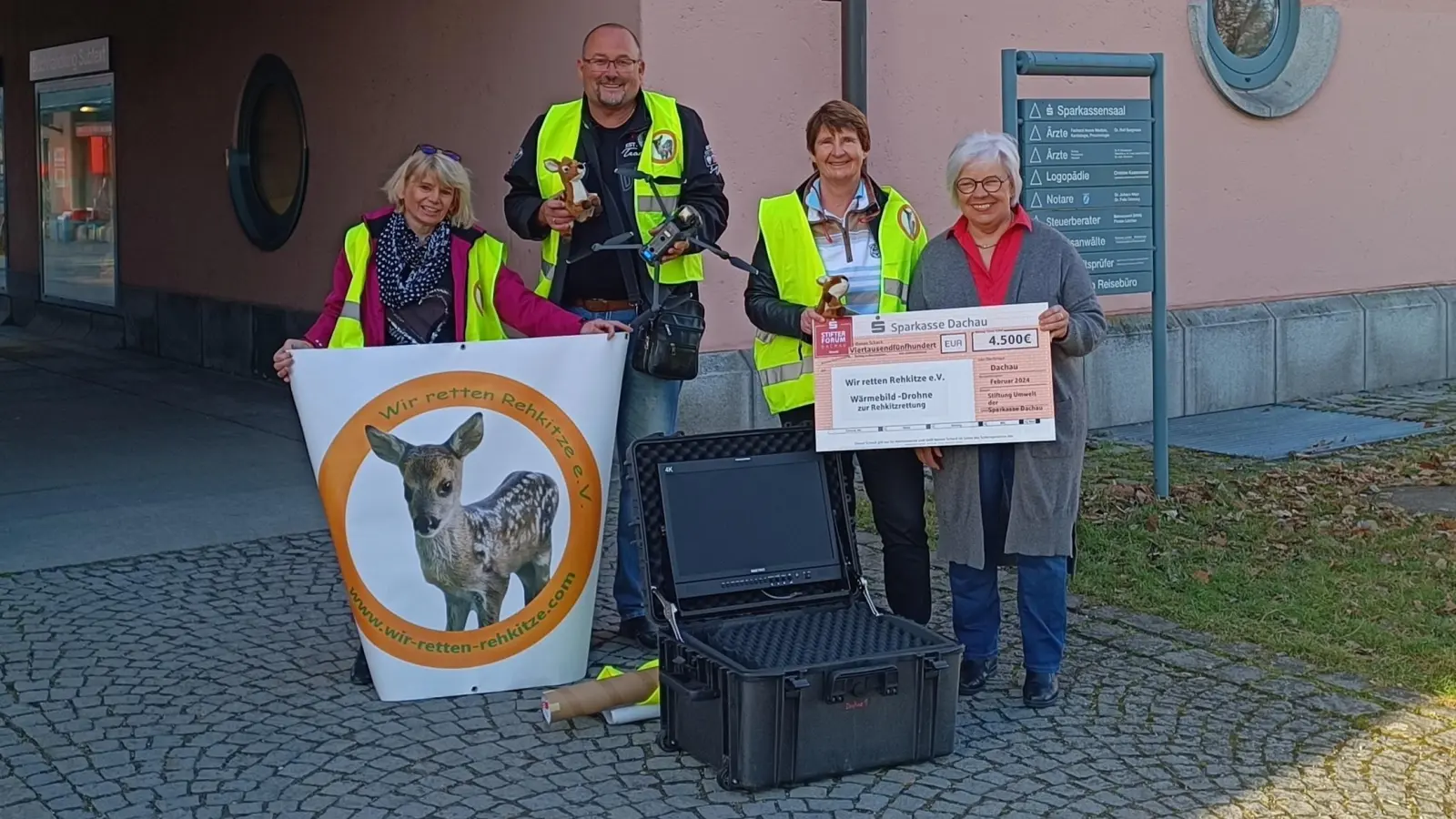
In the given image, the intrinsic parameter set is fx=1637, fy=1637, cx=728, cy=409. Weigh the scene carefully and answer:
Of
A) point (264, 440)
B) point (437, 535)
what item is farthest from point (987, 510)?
point (264, 440)

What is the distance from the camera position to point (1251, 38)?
10.8 m

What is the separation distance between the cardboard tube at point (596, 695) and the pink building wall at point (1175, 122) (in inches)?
147

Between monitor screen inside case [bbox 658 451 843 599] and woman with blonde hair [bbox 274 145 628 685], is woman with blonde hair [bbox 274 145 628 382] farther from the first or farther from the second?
monitor screen inside case [bbox 658 451 843 599]

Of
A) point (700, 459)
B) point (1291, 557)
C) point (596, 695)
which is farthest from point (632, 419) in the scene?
point (1291, 557)

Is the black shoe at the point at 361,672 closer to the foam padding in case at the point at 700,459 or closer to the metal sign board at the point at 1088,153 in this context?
the foam padding in case at the point at 700,459

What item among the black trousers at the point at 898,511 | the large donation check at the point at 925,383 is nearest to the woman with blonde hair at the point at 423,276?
the large donation check at the point at 925,383

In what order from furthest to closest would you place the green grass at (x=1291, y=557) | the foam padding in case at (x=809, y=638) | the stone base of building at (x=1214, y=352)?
the stone base of building at (x=1214, y=352) → the green grass at (x=1291, y=557) → the foam padding in case at (x=809, y=638)

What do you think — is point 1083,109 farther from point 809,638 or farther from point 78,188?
point 78,188

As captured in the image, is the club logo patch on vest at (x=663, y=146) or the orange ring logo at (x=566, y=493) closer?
the orange ring logo at (x=566, y=493)

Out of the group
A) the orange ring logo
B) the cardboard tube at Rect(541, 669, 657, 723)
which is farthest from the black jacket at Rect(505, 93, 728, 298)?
the cardboard tube at Rect(541, 669, 657, 723)

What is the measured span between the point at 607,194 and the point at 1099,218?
317 centimetres

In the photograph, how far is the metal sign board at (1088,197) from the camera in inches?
292

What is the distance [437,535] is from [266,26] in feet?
25.9

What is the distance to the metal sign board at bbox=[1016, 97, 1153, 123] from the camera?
24.1ft
